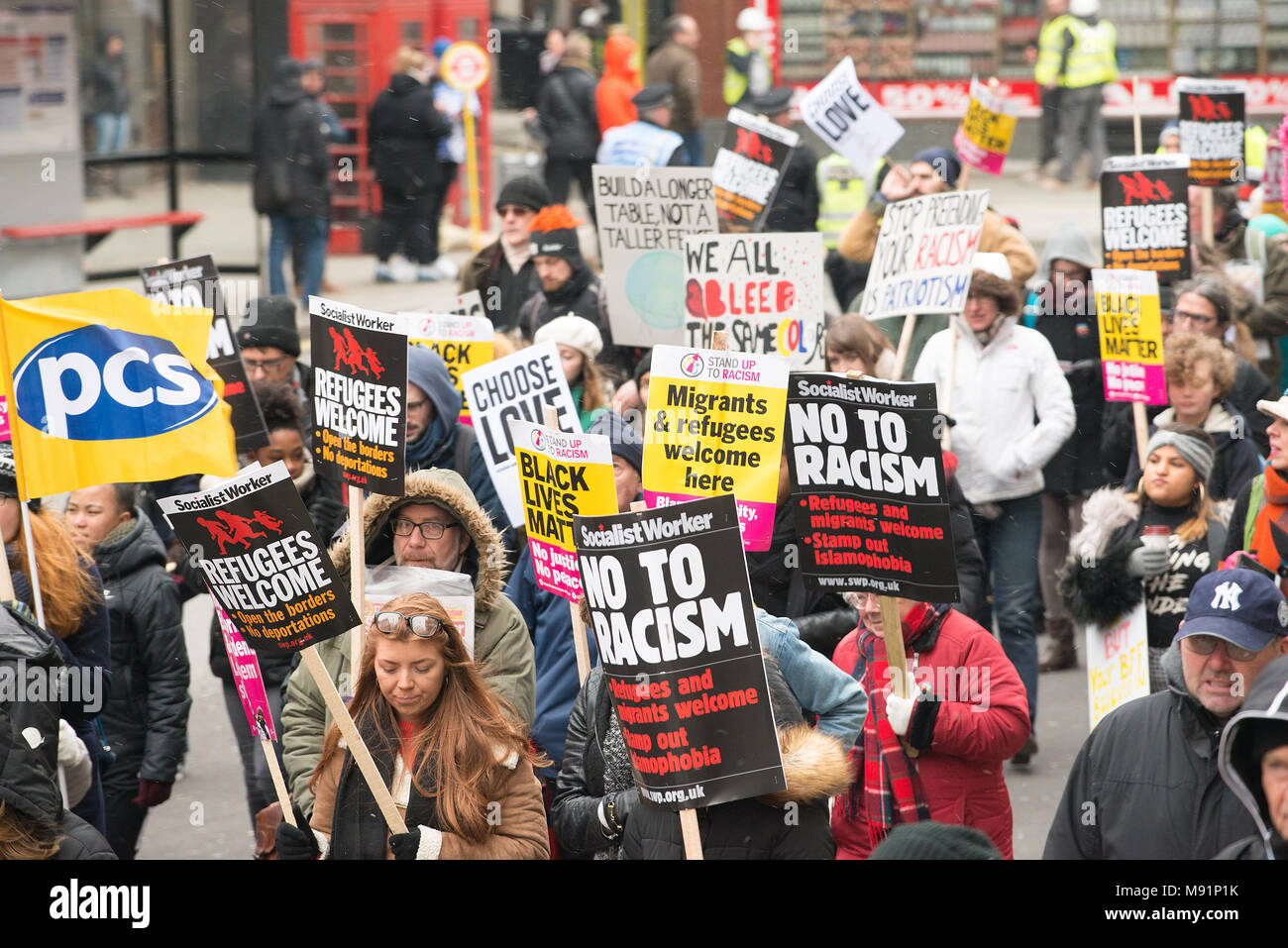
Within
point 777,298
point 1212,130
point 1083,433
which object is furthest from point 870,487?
point 1212,130

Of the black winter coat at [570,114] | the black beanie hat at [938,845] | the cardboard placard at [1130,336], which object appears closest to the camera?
the black beanie hat at [938,845]

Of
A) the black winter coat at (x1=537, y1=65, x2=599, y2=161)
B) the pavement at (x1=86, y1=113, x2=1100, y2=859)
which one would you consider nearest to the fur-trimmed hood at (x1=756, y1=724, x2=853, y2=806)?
the pavement at (x1=86, y1=113, x2=1100, y2=859)

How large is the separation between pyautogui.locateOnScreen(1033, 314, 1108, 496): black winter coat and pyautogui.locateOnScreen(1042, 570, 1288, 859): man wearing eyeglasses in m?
3.91

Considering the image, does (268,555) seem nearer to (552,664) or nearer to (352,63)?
(552,664)

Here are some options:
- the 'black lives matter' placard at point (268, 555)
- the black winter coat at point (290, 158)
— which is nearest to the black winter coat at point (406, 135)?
the black winter coat at point (290, 158)

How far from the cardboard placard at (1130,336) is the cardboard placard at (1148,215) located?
0.99 meters

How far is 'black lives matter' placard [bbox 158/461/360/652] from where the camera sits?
415cm

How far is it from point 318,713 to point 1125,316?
12.9ft

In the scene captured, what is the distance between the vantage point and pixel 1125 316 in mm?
7047

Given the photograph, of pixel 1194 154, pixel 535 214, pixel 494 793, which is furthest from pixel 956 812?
pixel 1194 154

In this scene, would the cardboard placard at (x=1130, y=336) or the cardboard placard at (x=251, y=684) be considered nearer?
the cardboard placard at (x=251, y=684)

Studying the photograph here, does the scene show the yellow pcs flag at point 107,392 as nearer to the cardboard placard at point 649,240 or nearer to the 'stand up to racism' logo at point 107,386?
the 'stand up to racism' logo at point 107,386

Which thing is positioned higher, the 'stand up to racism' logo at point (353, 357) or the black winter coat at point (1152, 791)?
the 'stand up to racism' logo at point (353, 357)

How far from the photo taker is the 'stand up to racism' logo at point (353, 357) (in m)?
5.27
